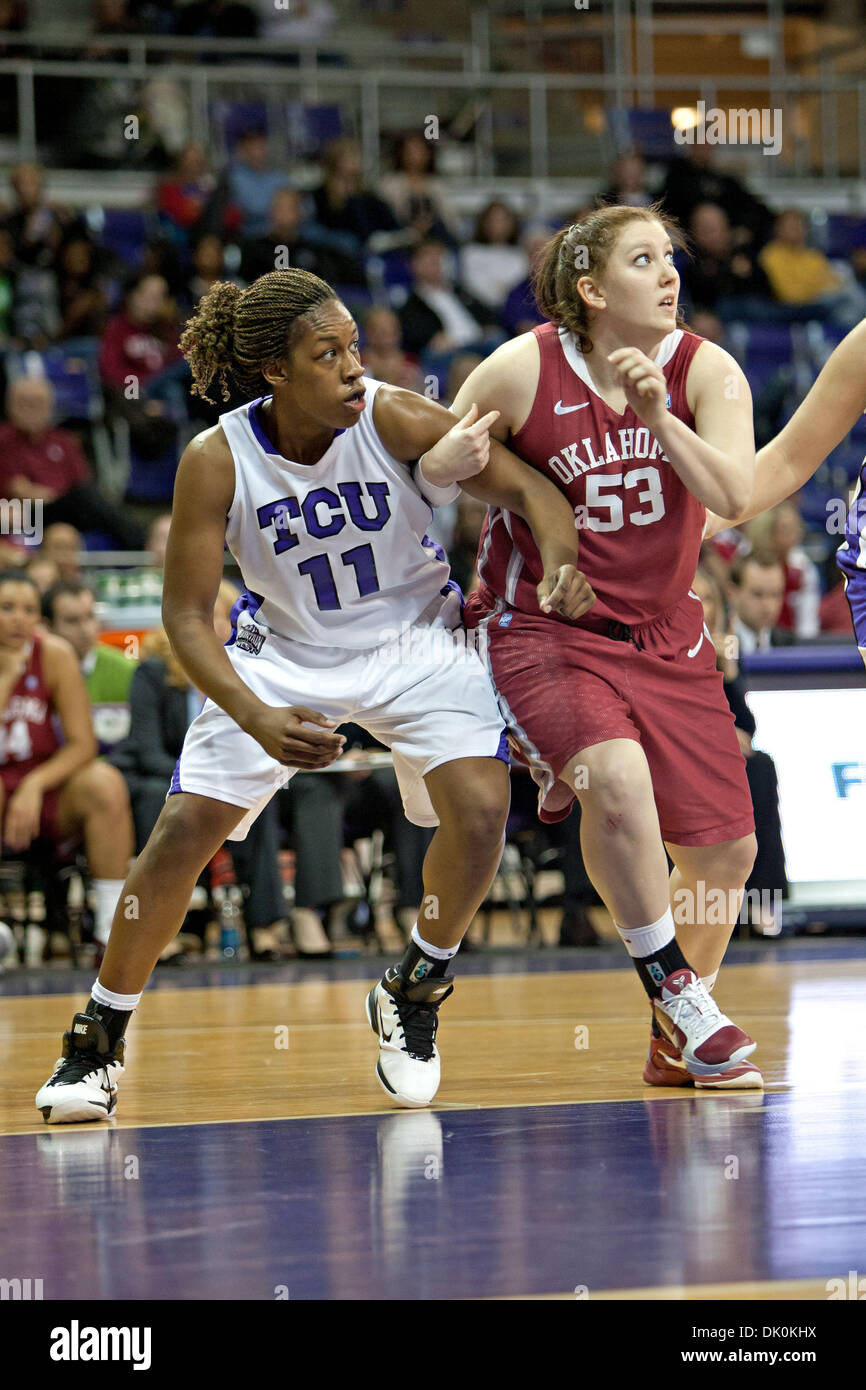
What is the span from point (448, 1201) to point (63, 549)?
5.96 meters

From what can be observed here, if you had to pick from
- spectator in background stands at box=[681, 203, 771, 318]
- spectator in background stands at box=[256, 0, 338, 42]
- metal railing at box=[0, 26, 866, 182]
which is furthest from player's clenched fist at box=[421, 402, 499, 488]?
spectator in background stands at box=[256, 0, 338, 42]

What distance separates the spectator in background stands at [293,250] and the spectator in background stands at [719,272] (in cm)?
219

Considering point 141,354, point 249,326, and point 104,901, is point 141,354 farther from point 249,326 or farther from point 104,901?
point 249,326

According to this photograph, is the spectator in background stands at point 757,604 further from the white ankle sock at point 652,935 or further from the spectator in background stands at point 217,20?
the spectator in background stands at point 217,20

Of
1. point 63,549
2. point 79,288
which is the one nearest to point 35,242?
point 79,288

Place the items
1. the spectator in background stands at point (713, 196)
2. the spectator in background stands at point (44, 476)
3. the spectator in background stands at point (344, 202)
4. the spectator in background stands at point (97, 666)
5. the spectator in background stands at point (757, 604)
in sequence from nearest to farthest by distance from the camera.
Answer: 1. the spectator in background stands at point (97, 666)
2. the spectator in background stands at point (757, 604)
3. the spectator in background stands at point (44, 476)
4. the spectator in background stands at point (344, 202)
5. the spectator in background stands at point (713, 196)

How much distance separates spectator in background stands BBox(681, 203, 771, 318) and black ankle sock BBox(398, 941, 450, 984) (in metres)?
8.42

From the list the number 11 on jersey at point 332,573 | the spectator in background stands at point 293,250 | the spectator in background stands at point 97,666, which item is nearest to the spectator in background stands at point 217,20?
the spectator in background stands at point 293,250

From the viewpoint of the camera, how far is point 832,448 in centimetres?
326

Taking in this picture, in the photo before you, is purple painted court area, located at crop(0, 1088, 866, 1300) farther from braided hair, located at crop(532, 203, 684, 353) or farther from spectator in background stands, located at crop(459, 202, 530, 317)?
spectator in background stands, located at crop(459, 202, 530, 317)

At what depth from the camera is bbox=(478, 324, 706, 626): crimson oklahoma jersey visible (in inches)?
131

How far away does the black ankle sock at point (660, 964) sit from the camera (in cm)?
325
